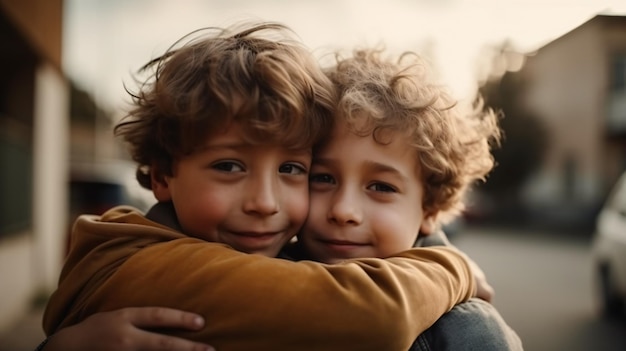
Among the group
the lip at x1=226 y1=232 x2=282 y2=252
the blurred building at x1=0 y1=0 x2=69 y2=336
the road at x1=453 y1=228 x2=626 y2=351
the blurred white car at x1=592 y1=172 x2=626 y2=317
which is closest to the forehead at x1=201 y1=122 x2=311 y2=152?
the lip at x1=226 y1=232 x2=282 y2=252

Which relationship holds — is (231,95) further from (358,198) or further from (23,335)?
(23,335)

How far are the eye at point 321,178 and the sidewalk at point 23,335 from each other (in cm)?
528

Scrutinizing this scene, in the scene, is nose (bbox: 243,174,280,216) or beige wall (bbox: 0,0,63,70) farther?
beige wall (bbox: 0,0,63,70)

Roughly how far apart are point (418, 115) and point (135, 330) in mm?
865

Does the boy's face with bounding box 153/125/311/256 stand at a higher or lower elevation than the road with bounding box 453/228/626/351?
higher

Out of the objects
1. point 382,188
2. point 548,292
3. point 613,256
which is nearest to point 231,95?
point 382,188

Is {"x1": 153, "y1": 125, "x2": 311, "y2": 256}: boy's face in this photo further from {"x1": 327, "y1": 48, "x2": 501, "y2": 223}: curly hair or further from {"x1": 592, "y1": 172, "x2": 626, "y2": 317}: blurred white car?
{"x1": 592, "y1": 172, "x2": 626, "y2": 317}: blurred white car

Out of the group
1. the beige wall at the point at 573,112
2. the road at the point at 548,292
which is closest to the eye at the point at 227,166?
the road at the point at 548,292

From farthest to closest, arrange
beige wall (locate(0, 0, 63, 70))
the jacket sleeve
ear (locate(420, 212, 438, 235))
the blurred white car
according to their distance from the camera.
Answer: the blurred white car
beige wall (locate(0, 0, 63, 70))
ear (locate(420, 212, 438, 235))
the jacket sleeve

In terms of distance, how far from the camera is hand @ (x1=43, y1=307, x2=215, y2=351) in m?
1.21

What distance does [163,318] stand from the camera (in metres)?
1.22

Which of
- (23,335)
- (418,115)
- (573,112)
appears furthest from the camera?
(573,112)

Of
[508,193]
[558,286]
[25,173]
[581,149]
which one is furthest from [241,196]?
[508,193]

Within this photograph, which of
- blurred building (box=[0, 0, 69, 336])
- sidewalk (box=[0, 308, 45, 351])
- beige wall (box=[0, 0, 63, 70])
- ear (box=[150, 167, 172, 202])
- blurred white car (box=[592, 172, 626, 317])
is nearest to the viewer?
ear (box=[150, 167, 172, 202])
